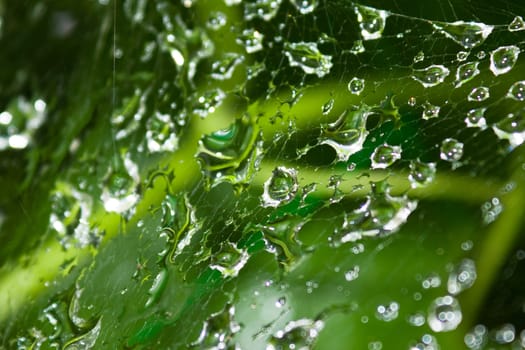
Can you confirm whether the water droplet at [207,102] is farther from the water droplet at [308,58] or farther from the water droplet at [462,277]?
the water droplet at [462,277]

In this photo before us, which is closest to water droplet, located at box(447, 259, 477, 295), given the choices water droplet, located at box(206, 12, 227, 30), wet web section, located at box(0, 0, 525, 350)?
wet web section, located at box(0, 0, 525, 350)

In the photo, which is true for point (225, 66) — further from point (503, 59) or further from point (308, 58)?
point (503, 59)

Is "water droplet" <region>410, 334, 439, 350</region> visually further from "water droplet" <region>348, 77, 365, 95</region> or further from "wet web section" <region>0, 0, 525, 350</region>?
"water droplet" <region>348, 77, 365, 95</region>

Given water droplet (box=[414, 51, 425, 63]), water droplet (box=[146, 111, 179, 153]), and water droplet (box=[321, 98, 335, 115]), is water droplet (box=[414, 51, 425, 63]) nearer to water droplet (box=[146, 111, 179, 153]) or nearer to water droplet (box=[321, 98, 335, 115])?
water droplet (box=[321, 98, 335, 115])

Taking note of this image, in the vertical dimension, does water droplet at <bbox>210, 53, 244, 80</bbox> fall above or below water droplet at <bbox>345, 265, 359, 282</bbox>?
above

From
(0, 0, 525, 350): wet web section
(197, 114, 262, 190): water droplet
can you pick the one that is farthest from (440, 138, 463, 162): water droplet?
(197, 114, 262, 190): water droplet

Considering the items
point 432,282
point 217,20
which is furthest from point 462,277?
point 217,20

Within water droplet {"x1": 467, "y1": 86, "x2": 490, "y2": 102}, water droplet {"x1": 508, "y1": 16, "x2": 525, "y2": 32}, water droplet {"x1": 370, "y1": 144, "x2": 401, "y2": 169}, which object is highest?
water droplet {"x1": 508, "y1": 16, "x2": 525, "y2": 32}

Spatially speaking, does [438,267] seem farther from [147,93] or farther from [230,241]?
[147,93]
